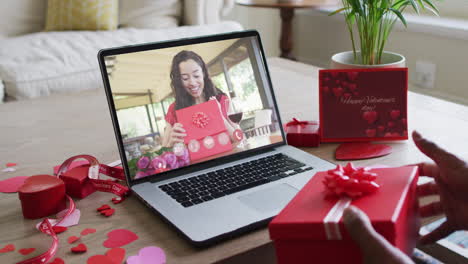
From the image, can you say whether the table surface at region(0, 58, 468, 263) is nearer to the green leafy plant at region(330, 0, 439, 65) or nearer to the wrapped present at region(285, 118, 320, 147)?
the wrapped present at region(285, 118, 320, 147)

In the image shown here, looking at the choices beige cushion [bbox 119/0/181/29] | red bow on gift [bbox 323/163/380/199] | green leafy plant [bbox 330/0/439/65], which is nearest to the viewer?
red bow on gift [bbox 323/163/380/199]

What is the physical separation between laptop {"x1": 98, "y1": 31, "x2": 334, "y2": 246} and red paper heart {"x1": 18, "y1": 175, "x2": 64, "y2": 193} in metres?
0.11

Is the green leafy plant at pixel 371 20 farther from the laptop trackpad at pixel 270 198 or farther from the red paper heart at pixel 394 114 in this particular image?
the laptop trackpad at pixel 270 198

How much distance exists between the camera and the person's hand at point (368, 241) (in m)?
0.47

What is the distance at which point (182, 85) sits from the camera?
2.80 feet

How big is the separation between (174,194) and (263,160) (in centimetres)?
18

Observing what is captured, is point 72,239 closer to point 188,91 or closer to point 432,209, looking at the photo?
point 188,91

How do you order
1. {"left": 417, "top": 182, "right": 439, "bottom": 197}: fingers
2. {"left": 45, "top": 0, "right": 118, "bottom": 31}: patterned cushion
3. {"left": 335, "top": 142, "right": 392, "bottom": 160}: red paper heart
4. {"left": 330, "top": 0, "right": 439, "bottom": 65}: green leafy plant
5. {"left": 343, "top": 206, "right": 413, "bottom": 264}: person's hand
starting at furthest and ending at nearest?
{"left": 45, "top": 0, "right": 118, "bottom": 31}: patterned cushion
{"left": 330, "top": 0, "right": 439, "bottom": 65}: green leafy plant
{"left": 335, "top": 142, "right": 392, "bottom": 160}: red paper heart
{"left": 417, "top": 182, "right": 439, "bottom": 197}: fingers
{"left": 343, "top": 206, "right": 413, "bottom": 264}: person's hand

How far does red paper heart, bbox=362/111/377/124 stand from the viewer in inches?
37.9

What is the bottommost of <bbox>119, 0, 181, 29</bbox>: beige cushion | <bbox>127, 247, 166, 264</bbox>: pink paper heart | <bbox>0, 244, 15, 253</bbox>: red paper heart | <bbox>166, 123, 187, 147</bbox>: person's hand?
<bbox>127, 247, 166, 264</bbox>: pink paper heart

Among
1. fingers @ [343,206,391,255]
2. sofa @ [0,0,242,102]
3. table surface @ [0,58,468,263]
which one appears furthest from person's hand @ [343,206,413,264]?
sofa @ [0,0,242,102]

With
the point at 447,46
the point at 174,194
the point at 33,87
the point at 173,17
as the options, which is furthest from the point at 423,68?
the point at 174,194

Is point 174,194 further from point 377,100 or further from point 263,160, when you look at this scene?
point 377,100

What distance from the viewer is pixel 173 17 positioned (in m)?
2.70
